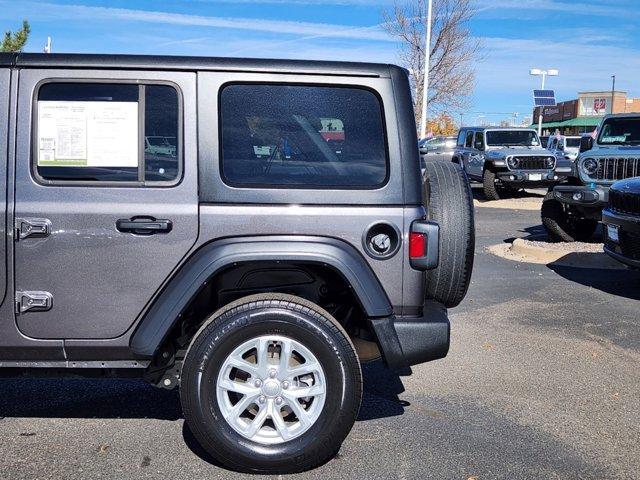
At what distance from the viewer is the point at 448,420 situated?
424cm

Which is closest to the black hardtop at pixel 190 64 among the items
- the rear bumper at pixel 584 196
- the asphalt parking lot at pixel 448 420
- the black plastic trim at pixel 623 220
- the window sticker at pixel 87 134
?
the window sticker at pixel 87 134

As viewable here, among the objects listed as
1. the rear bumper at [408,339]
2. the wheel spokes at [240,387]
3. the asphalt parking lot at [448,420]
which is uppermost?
the rear bumper at [408,339]

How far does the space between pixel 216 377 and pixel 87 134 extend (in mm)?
1333

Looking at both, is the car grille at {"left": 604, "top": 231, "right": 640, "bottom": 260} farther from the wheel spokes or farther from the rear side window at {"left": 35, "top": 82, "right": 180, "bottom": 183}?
the rear side window at {"left": 35, "top": 82, "right": 180, "bottom": 183}

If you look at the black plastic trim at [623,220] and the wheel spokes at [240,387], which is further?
the black plastic trim at [623,220]

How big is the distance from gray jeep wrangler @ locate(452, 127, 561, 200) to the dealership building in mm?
51331

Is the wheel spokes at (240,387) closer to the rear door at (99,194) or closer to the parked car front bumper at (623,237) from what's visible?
the rear door at (99,194)

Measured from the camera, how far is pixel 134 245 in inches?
137

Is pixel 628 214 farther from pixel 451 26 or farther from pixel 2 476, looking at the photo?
pixel 451 26

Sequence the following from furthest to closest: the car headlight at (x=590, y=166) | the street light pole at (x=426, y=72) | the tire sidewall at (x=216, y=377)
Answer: the street light pole at (x=426, y=72)
the car headlight at (x=590, y=166)
the tire sidewall at (x=216, y=377)

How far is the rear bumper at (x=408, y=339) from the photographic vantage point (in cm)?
355

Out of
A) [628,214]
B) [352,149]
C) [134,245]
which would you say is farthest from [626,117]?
[134,245]

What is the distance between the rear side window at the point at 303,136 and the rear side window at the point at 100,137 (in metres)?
0.30

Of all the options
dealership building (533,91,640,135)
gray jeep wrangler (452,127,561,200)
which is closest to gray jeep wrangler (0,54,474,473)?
gray jeep wrangler (452,127,561,200)
